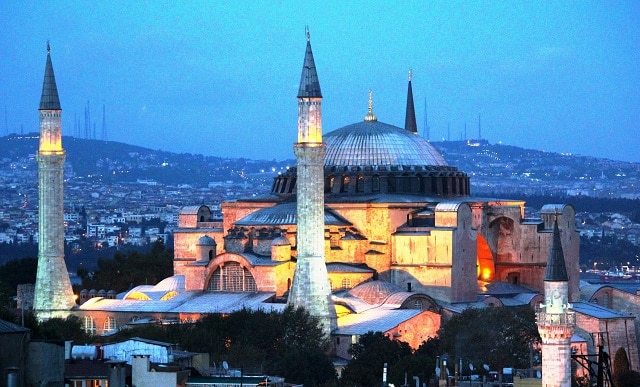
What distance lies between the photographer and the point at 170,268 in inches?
3346

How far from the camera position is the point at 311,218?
216 feet

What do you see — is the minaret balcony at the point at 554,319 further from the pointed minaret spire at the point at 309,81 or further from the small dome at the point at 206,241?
the small dome at the point at 206,241

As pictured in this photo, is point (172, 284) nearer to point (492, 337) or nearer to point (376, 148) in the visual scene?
point (376, 148)

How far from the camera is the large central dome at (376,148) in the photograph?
76.4 meters

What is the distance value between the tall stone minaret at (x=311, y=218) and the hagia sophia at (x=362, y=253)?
0.03 metres

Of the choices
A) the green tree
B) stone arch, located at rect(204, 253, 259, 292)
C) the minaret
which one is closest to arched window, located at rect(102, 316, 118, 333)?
stone arch, located at rect(204, 253, 259, 292)

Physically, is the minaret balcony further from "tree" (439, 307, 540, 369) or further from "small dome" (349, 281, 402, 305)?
"small dome" (349, 281, 402, 305)

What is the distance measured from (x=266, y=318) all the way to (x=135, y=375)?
915 inches

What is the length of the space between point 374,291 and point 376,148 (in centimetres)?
835

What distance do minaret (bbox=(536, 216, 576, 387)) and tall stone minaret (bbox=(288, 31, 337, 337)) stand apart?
58.5 ft

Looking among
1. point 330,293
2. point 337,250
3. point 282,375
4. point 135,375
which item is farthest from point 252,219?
point 135,375

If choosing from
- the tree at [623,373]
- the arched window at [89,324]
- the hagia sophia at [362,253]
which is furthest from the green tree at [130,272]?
the tree at [623,373]

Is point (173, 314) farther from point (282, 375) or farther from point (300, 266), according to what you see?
point (282, 375)

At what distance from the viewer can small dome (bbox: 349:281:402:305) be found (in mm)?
69438
